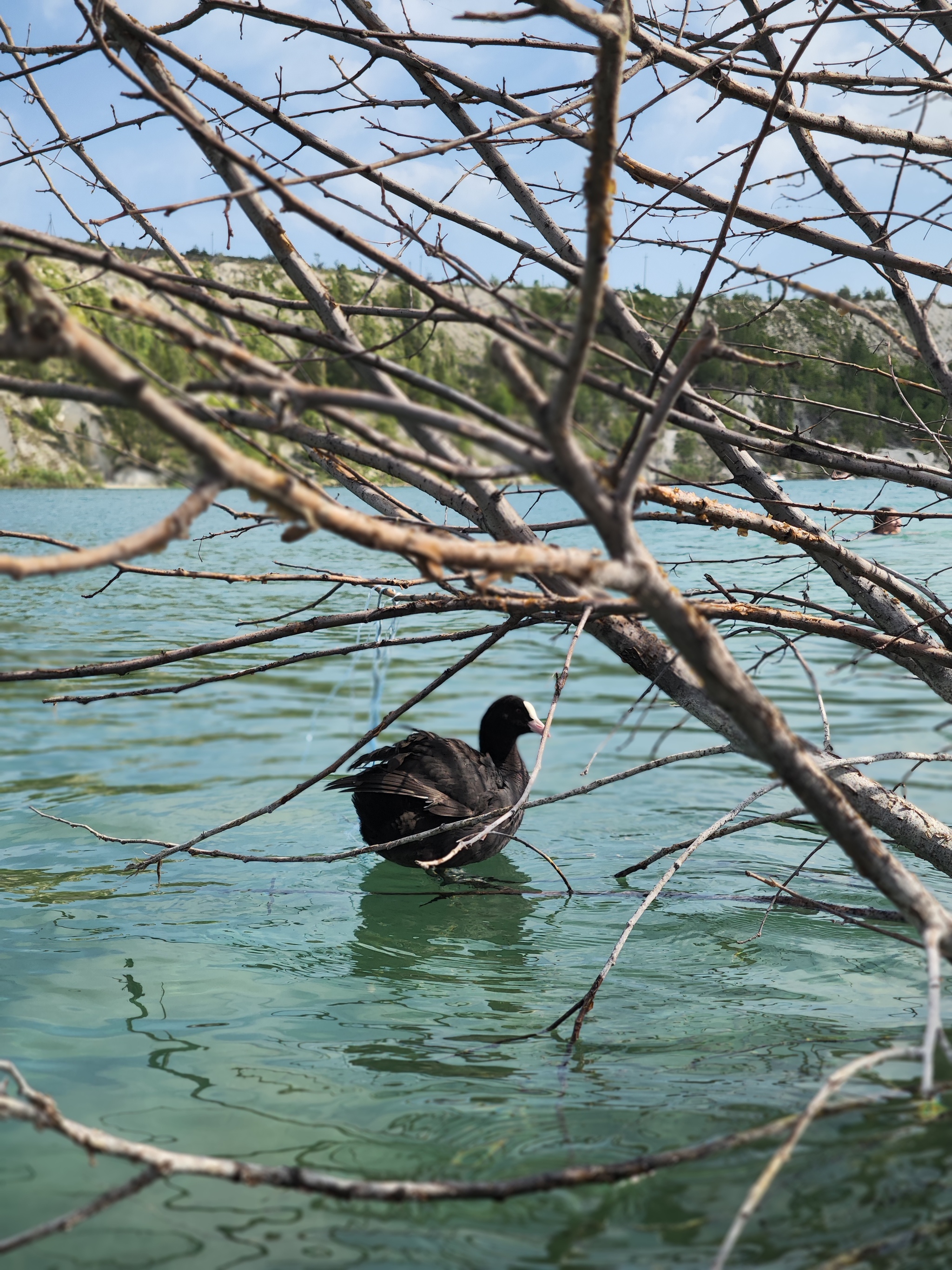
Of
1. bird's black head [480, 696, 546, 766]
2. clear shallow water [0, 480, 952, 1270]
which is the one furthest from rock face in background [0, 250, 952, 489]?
bird's black head [480, 696, 546, 766]

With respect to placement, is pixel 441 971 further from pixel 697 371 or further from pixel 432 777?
pixel 697 371

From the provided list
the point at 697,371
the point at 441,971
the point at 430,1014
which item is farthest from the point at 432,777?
the point at 697,371

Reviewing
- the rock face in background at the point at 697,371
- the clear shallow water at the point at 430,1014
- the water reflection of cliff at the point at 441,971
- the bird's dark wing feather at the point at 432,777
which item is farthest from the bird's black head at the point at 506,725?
the rock face in background at the point at 697,371

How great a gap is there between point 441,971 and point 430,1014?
61cm

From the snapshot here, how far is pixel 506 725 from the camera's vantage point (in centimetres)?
707

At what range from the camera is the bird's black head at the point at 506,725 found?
23.2 feet

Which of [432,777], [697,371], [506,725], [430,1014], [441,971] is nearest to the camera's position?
[697,371]

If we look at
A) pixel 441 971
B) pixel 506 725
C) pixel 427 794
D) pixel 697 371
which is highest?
pixel 697 371

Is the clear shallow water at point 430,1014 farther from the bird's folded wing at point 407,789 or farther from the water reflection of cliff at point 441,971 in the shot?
the bird's folded wing at point 407,789

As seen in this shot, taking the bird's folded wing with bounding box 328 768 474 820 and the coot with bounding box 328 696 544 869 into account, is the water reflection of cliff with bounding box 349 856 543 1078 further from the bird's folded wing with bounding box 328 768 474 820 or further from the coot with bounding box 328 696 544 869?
the bird's folded wing with bounding box 328 768 474 820

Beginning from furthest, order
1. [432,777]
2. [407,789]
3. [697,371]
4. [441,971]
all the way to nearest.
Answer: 1. [432,777]
2. [407,789]
3. [441,971]
4. [697,371]

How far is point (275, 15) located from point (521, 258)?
0.92 meters

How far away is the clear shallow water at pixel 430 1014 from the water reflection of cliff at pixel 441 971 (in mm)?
20

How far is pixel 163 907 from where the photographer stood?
498 cm
